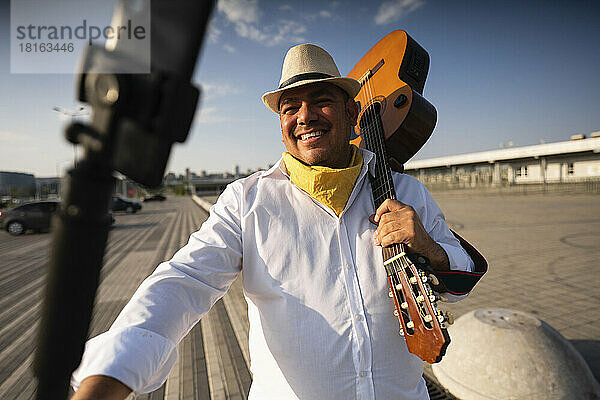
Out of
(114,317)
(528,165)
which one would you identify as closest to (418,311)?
(114,317)

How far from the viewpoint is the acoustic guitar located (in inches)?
52.7

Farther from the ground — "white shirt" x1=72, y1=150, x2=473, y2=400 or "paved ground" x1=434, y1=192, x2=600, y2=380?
"white shirt" x1=72, y1=150, x2=473, y2=400

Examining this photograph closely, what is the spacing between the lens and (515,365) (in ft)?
9.02

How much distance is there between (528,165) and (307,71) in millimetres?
46297

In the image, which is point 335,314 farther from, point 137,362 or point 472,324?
point 472,324

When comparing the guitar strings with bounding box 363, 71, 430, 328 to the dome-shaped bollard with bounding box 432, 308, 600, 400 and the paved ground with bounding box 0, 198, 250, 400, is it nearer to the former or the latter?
the paved ground with bounding box 0, 198, 250, 400

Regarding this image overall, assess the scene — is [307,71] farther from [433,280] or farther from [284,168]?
[433,280]

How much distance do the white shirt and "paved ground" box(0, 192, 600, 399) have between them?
1.46ft

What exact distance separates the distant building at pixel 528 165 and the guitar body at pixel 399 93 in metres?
35.2

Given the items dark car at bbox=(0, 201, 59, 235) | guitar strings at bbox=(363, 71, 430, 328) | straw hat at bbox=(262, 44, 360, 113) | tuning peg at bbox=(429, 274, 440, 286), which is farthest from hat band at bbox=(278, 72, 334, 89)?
dark car at bbox=(0, 201, 59, 235)

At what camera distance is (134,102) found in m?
0.42

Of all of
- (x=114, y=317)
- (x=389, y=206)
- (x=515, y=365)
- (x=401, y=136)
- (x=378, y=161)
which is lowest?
(x=114, y=317)

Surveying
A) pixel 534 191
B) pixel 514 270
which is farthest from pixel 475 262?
pixel 534 191

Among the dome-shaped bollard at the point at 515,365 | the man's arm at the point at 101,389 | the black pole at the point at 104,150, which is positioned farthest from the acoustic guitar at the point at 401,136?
the dome-shaped bollard at the point at 515,365
